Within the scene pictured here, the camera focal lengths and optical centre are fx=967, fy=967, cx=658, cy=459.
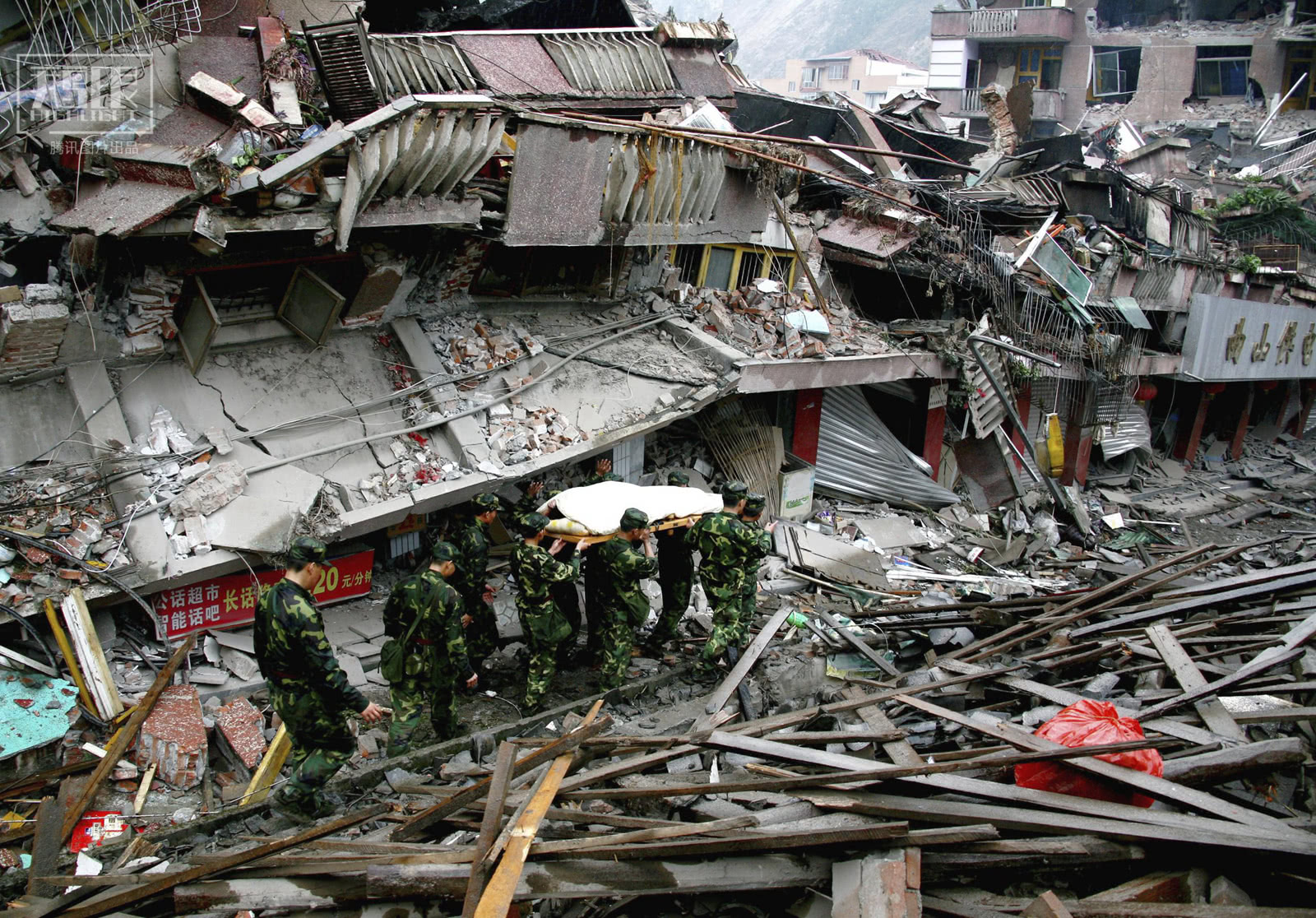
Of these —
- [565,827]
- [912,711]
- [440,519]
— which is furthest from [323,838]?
[440,519]

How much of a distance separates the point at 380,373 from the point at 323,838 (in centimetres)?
593

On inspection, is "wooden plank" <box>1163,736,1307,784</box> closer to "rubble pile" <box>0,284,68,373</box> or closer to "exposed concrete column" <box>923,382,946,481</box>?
"rubble pile" <box>0,284,68,373</box>

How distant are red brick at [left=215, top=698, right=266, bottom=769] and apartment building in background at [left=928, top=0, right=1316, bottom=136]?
34.5m

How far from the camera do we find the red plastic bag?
4.82 m

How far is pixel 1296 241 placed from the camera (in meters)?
24.8

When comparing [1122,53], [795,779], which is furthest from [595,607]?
[1122,53]

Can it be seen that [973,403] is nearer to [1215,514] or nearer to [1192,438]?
[1215,514]

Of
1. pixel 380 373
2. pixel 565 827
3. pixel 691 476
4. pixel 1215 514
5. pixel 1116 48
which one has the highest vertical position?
pixel 1116 48

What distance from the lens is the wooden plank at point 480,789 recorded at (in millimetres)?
4824

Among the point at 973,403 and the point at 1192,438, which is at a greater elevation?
the point at 973,403

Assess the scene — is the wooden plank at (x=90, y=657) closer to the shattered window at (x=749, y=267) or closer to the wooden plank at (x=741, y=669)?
the wooden plank at (x=741, y=669)

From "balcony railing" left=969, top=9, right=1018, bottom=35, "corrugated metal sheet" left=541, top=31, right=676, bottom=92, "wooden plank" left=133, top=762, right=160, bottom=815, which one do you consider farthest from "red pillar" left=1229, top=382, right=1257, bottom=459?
"wooden plank" left=133, top=762, right=160, bottom=815

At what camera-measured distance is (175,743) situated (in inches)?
283

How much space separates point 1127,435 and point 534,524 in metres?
17.7
